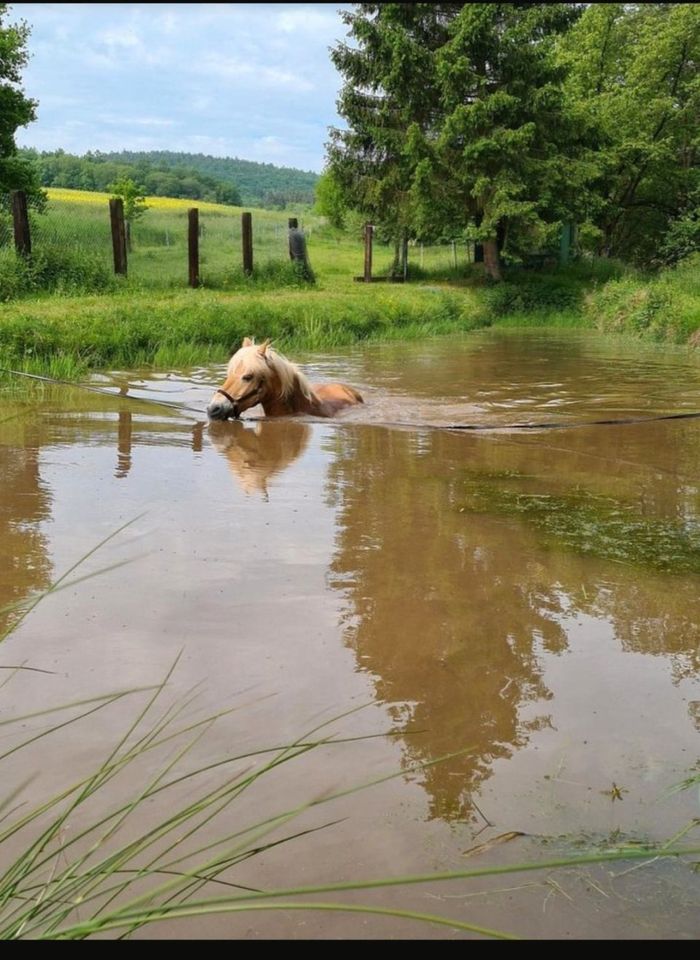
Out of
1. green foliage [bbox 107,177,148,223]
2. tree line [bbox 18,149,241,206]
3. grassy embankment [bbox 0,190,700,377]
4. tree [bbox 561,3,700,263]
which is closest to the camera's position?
grassy embankment [bbox 0,190,700,377]

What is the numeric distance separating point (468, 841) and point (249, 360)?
7.43 m

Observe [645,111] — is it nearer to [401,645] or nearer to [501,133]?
[501,133]

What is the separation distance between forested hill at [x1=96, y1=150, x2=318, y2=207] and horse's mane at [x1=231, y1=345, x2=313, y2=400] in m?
117

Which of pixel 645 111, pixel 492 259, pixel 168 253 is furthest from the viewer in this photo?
pixel 645 111

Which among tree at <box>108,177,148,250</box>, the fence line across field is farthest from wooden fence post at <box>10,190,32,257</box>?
tree at <box>108,177,148,250</box>

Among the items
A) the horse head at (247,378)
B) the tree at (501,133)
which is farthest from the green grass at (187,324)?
the tree at (501,133)

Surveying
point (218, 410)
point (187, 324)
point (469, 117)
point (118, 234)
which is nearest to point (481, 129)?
point (469, 117)

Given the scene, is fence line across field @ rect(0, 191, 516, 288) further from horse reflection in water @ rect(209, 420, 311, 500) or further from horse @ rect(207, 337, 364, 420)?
horse reflection in water @ rect(209, 420, 311, 500)

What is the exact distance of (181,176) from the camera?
326ft

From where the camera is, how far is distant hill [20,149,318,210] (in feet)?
252

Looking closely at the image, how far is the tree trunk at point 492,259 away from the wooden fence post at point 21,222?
16.0 metres

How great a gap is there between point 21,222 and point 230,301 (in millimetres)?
4384

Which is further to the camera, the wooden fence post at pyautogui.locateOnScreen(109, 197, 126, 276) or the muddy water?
the wooden fence post at pyautogui.locateOnScreen(109, 197, 126, 276)

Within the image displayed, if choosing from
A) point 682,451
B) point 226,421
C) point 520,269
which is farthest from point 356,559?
point 520,269
